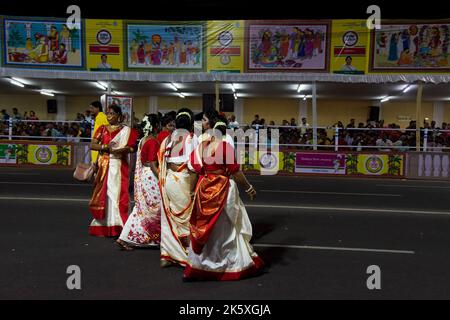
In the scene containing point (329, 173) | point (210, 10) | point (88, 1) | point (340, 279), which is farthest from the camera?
point (210, 10)

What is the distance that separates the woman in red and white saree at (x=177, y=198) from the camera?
16.2 feet

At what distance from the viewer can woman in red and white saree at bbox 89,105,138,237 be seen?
20.2 ft

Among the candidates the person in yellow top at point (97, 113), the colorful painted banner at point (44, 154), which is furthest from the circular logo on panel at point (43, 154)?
the person in yellow top at point (97, 113)

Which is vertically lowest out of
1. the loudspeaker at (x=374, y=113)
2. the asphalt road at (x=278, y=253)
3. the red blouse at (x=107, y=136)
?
the asphalt road at (x=278, y=253)

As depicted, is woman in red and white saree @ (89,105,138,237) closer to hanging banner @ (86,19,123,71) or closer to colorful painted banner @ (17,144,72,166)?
colorful painted banner @ (17,144,72,166)

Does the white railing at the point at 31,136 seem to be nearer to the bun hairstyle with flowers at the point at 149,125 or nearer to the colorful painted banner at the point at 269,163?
the colorful painted banner at the point at 269,163

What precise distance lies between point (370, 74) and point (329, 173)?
14.2ft

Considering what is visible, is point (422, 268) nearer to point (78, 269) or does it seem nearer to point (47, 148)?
point (78, 269)

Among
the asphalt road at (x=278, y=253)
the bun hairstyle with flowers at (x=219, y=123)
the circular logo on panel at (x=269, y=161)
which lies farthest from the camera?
the circular logo on panel at (x=269, y=161)

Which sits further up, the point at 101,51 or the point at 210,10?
the point at 210,10

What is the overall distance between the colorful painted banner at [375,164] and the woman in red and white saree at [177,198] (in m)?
11.6

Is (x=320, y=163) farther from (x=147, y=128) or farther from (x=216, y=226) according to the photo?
(x=216, y=226)

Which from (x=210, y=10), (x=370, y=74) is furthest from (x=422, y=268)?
(x=210, y=10)

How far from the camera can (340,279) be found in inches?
183
